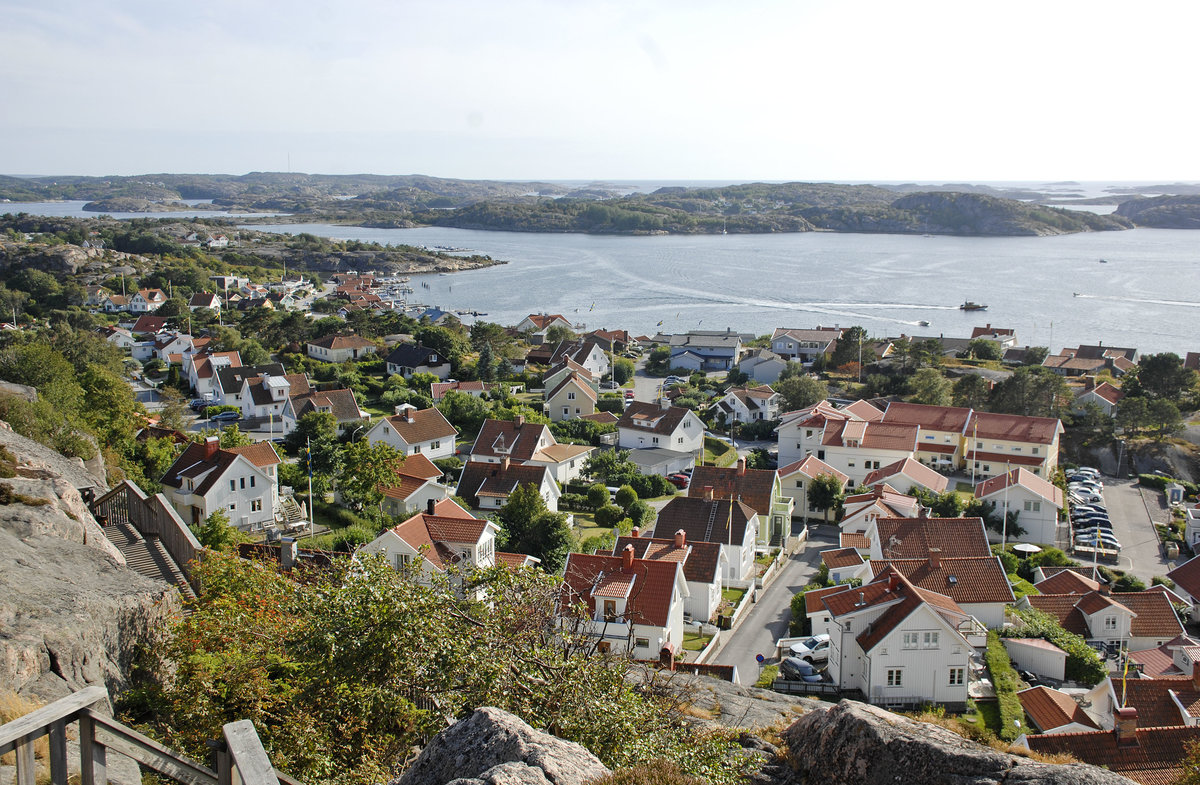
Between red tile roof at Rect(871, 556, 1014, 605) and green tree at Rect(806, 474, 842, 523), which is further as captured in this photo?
green tree at Rect(806, 474, 842, 523)

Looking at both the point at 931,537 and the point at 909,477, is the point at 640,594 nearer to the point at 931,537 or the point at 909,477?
the point at 931,537

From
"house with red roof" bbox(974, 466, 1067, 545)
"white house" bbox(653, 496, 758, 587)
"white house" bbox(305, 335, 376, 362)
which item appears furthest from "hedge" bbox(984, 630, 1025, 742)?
"white house" bbox(305, 335, 376, 362)

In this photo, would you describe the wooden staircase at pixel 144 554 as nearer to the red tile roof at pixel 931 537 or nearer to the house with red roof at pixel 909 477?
the red tile roof at pixel 931 537

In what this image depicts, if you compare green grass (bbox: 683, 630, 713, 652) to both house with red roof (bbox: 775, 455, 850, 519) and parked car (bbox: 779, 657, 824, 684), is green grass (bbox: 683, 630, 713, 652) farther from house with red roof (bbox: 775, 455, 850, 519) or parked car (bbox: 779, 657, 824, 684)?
house with red roof (bbox: 775, 455, 850, 519)

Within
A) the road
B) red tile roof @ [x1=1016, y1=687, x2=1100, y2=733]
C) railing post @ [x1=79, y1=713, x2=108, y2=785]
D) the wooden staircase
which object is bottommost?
the road

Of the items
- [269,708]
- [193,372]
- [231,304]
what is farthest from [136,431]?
[231,304]

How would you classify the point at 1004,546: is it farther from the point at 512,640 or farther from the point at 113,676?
the point at 113,676

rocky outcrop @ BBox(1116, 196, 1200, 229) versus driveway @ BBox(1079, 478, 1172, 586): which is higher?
rocky outcrop @ BBox(1116, 196, 1200, 229)
